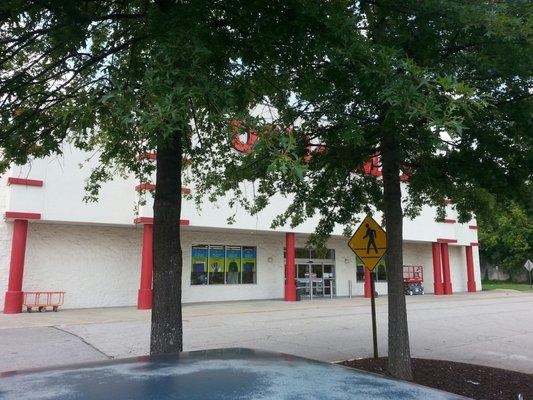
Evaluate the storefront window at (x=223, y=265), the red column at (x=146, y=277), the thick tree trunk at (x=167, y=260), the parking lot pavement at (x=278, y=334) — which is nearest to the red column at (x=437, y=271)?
the parking lot pavement at (x=278, y=334)

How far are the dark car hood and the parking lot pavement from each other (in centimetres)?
762

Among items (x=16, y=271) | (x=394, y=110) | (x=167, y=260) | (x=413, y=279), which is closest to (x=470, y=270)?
(x=413, y=279)

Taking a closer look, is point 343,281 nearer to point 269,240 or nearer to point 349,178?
point 269,240

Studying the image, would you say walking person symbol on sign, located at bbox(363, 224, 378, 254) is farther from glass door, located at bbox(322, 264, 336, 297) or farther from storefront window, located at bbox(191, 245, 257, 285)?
glass door, located at bbox(322, 264, 336, 297)

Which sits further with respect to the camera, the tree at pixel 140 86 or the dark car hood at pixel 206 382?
the tree at pixel 140 86

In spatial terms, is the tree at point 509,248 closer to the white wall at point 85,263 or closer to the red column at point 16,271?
the white wall at point 85,263

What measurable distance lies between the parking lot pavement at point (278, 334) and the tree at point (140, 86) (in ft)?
15.4

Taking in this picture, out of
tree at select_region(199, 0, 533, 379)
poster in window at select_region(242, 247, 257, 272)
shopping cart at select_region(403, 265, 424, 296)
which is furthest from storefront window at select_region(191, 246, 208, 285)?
tree at select_region(199, 0, 533, 379)

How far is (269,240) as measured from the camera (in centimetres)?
2728

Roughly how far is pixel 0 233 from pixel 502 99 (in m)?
19.2

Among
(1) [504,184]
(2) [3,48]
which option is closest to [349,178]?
(1) [504,184]

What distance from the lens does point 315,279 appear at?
28797 millimetres

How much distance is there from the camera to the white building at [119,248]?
1962 centimetres

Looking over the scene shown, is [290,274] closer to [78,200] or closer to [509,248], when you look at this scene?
[78,200]
